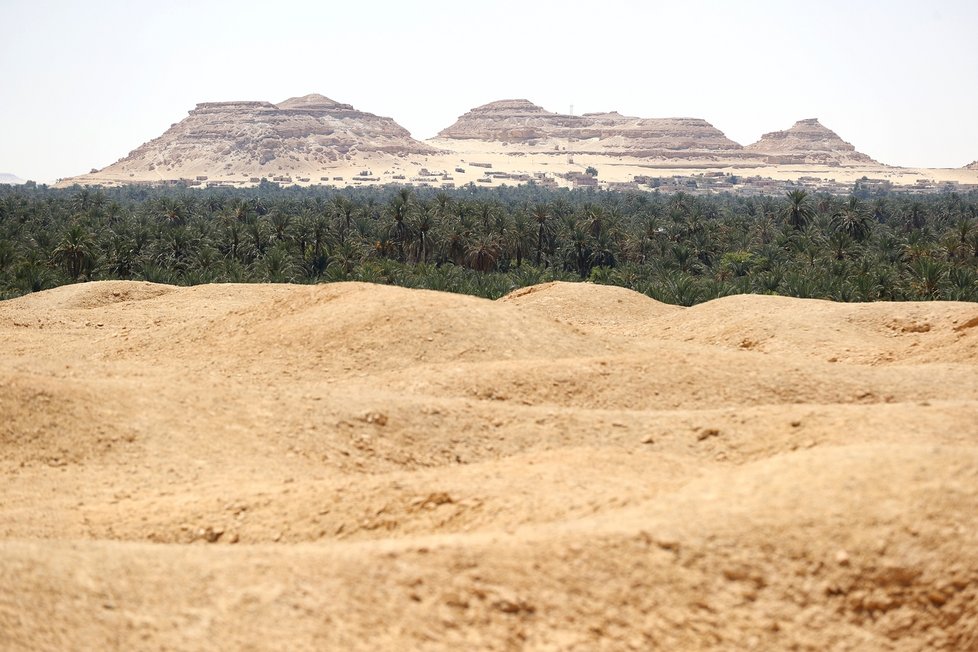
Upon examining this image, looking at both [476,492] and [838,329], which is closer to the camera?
[476,492]

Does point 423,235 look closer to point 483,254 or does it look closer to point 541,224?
point 483,254

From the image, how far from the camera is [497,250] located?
55.1m

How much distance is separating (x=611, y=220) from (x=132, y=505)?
51925 mm

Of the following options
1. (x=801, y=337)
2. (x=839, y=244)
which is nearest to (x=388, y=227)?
(x=839, y=244)

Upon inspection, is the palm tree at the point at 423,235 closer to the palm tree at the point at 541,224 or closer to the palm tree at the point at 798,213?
the palm tree at the point at 541,224

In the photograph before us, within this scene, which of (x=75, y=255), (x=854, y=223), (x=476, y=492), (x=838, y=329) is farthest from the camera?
(x=854, y=223)

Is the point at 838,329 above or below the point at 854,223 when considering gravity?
below

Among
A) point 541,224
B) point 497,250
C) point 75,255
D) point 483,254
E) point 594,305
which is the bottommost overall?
point 483,254

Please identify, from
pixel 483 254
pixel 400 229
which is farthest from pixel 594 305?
pixel 400 229

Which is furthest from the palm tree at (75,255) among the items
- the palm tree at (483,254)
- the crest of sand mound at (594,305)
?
the crest of sand mound at (594,305)

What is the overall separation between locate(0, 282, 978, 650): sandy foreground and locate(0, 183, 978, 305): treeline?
20.3 m

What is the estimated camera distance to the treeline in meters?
40.0

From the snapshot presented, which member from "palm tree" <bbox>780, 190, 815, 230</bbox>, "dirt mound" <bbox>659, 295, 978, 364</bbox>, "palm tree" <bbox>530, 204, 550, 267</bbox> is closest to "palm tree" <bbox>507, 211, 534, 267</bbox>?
"palm tree" <bbox>530, 204, 550, 267</bbox>

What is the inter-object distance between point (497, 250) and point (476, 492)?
4521 centimetres
